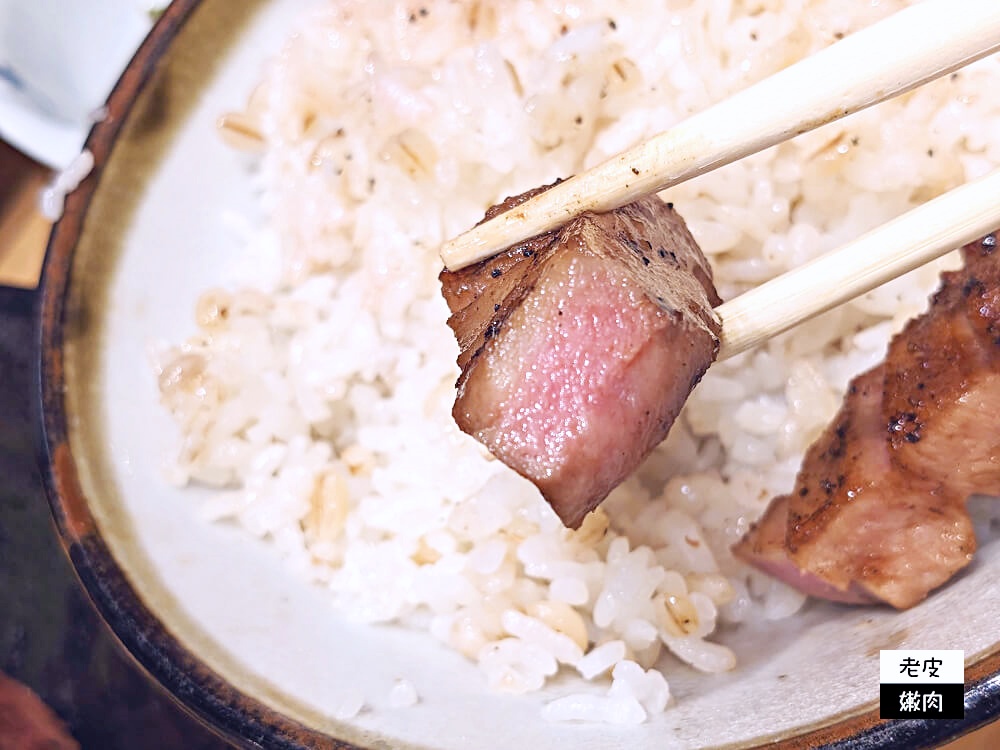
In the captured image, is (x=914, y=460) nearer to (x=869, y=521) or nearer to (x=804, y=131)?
(x=869, y=521)

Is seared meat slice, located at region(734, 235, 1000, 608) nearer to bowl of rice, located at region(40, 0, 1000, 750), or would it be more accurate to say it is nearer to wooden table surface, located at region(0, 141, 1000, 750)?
bowl of rice, located at region(40, 0, 1000, 750)

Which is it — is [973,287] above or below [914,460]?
above

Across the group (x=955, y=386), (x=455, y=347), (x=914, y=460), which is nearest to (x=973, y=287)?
(x=955, y=386)

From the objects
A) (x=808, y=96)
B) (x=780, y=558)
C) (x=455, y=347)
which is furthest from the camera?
(x=455, y=347)

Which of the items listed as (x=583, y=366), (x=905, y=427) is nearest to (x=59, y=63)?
(x=583, y=366)

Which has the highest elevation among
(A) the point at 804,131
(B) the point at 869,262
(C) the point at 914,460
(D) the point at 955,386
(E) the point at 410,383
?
(A) the point at 804,131

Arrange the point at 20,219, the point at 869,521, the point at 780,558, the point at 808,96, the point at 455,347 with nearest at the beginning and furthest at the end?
the point at 808,96
the point at 869,521
the point at 780,558
the point at 455,347
the point at 20,219

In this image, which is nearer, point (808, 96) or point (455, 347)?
point (808, 96)
